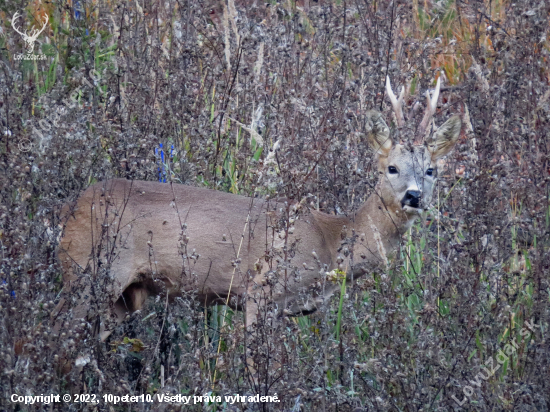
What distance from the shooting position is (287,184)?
439 centimetres

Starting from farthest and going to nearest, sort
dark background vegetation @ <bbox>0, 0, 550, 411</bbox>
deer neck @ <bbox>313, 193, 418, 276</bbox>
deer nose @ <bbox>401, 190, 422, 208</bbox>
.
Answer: deer neck @ <bbox>313, 193, 418, 276</bbox>
deer nose @ <bbox>401, 190, 422, 208</bbox>
dark background vegetation @ <bbox>0, 0, 550, 411</bbox>

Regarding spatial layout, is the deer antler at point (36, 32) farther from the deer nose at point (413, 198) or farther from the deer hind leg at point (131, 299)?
the deer nose at point (413, 198)

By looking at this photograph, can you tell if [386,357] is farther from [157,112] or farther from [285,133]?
[157,112]

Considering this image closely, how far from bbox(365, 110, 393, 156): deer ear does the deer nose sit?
1.67 ft

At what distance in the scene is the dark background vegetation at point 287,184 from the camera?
11.7ft

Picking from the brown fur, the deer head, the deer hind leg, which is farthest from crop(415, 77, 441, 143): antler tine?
Result: the deer hind leg

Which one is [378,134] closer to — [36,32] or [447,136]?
[447,136]

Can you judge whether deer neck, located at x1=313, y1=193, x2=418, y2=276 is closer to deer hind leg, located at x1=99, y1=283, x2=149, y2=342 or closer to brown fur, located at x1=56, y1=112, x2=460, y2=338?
brown fur, located at x1=56, y1=112, x2=460, y2=338

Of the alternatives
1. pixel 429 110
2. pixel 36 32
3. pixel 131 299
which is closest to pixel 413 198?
pixel 429 110

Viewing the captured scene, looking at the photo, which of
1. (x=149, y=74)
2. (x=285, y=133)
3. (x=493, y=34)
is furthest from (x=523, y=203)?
(x=149, y=74)

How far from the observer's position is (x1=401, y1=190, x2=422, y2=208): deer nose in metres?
4.89

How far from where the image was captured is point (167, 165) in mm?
5395

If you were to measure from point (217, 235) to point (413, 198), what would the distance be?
1.26 metres

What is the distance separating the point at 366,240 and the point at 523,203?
1.39m
